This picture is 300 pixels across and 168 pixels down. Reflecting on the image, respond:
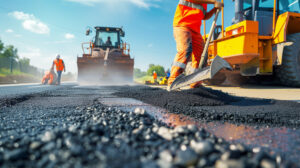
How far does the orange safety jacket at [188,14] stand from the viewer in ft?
9.51

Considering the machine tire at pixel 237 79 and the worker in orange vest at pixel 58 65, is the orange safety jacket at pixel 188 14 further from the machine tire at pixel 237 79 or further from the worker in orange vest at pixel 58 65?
the worker in orange vest at pixel 58 65

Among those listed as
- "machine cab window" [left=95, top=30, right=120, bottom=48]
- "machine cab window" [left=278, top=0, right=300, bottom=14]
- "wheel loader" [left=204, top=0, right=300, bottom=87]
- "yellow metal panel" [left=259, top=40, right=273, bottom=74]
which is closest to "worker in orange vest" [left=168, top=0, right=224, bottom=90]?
"wheel loader" [left=204, top=0, right=300, bottom=87]

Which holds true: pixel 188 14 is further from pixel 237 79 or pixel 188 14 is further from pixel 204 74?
pixel 237 79

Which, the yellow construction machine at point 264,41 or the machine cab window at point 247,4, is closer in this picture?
the yellow construction machine at point 264,41

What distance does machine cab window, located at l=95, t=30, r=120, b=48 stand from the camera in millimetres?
10666

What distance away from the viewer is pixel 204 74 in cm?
240

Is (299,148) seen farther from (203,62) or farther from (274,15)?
(274,15)

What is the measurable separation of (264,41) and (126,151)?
509cm

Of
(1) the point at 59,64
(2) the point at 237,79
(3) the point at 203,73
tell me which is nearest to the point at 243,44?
(3) the point at 203,73

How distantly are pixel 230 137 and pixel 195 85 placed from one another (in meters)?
2.25

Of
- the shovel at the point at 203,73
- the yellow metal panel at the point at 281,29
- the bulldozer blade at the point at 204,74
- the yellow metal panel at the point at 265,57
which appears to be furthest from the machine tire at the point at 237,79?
the bulldozer blade at the point at 204,74

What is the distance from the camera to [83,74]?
902 centimetres

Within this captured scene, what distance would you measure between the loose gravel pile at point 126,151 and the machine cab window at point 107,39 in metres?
10.3

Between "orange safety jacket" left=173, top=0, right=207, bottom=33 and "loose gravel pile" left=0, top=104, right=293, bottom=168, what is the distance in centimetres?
242
